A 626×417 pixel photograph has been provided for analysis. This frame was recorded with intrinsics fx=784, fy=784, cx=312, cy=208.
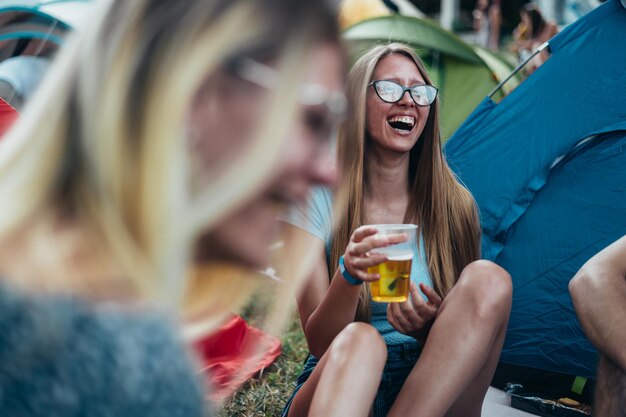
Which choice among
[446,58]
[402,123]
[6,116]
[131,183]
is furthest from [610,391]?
[446,58]

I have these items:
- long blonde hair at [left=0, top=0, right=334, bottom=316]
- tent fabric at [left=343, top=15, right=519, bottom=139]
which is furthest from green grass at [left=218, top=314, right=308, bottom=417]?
tent fabric at [left=343, top=15, right=519, bottom=139]

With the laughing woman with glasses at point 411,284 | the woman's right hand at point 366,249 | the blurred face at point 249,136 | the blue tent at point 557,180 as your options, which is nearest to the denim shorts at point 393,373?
the laughing woman with glasses at point 411,284

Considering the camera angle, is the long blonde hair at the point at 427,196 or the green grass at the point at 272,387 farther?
the green grass at the point at 272,387

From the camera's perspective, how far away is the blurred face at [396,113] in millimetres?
2115

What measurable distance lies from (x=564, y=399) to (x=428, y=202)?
91cm

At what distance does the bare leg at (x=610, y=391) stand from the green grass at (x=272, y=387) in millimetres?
1026

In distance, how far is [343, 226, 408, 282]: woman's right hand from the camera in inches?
61.6

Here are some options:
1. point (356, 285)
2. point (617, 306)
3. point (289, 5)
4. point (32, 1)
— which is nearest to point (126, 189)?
point (289, 5)

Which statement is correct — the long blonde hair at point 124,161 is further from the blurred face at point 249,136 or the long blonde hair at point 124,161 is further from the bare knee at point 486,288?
the bare knee at point 486,288

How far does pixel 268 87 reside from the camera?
2.59 feet

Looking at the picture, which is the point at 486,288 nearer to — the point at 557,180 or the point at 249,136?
the point at 557,180

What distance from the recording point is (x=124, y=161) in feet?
2.39

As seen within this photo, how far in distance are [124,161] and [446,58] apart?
15.6 feet

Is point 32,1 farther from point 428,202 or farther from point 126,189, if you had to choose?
point 126,189
